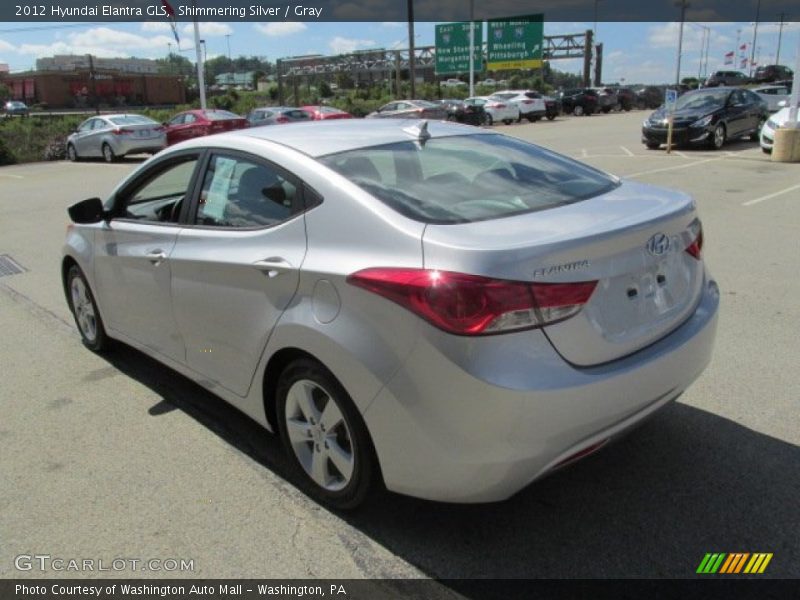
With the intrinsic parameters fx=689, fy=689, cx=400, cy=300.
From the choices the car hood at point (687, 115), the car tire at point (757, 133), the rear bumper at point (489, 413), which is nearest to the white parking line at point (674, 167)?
the car hood at point (687, 115)

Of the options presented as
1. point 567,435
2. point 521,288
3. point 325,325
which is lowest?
point 567,435

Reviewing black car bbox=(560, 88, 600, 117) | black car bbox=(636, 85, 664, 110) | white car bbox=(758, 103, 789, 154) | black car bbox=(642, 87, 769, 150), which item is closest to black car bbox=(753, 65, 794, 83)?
black car bbox=(636, 85, 664, 110)

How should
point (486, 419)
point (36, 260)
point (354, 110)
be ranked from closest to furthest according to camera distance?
1. point (486, 419)
2. point (36, 260)
3. point (354, 110)

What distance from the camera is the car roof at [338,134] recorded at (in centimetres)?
327

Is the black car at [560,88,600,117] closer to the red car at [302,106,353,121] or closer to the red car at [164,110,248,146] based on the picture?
the red car at [302,106,353,121]

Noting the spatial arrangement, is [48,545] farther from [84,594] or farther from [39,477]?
[39,477]

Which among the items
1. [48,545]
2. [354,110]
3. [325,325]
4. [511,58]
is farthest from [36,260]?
[511,58]

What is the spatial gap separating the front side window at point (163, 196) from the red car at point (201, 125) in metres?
19.9

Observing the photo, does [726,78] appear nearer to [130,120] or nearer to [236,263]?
[130,120]

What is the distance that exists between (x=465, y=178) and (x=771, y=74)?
231 ft

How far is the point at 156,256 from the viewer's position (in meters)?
3.78

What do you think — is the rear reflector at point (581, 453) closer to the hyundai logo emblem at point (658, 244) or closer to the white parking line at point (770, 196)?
the hyundai logo emblem at point (658, 244)

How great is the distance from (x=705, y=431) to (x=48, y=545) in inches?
125

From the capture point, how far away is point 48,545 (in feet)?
9.52
